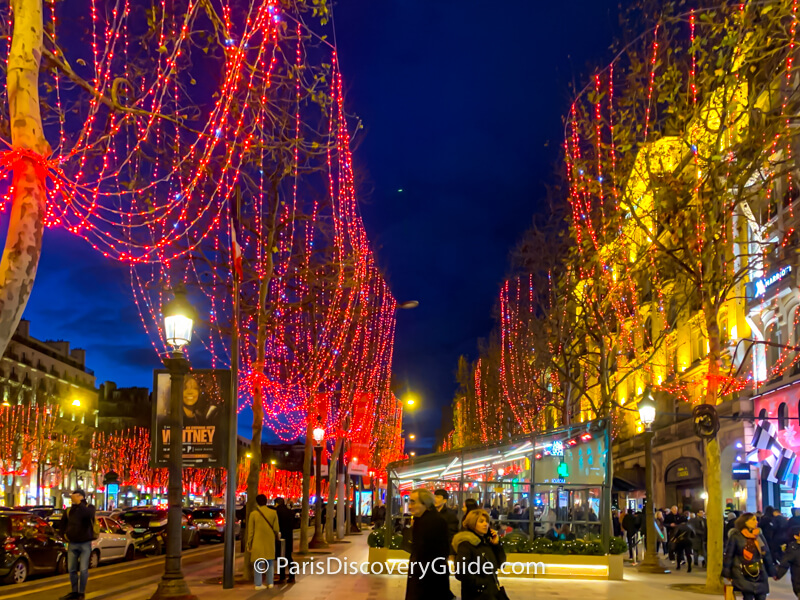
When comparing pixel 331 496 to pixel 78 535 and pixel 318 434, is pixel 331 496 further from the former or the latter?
pixel 78 535

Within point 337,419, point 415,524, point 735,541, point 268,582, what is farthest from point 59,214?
point 337,419

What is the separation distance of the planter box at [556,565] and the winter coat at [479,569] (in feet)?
43.5

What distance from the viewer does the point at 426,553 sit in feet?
27.8

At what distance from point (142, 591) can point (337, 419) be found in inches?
760

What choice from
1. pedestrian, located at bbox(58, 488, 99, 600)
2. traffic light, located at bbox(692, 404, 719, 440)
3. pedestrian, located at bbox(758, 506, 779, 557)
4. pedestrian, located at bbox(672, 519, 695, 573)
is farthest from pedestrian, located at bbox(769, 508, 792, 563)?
pedestrian, located at bbox(58, 488, 99, 600)

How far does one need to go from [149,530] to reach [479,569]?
2579 centimetres

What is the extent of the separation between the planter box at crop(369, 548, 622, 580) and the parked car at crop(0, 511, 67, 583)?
26.0 ft

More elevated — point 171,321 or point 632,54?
point 632,54

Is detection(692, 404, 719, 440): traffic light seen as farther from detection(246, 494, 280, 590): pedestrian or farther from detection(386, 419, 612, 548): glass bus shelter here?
detection(246, 494, 280, 590): pedestrian

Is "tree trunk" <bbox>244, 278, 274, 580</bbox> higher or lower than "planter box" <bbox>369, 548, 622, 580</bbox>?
higher

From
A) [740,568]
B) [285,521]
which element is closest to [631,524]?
[285,521]

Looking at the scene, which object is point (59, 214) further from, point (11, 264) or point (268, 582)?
point (268, 582)

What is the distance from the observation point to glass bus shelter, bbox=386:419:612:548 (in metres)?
21.5

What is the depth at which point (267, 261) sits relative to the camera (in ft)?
65.5
